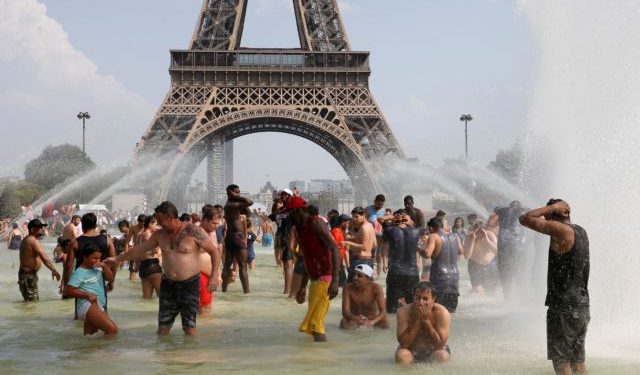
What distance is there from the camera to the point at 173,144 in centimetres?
5631

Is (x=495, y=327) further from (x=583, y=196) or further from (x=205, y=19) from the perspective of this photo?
(x=205, y=19)

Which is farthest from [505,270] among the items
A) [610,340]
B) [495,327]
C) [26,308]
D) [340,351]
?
[26,308]

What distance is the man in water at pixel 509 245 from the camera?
593 inches

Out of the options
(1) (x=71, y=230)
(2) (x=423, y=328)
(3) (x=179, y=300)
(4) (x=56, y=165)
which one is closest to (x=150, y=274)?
(1) (x=71, y=230)

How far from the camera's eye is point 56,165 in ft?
325

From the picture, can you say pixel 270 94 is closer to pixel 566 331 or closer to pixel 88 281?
pixel 88 281

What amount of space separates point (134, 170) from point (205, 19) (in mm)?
14029

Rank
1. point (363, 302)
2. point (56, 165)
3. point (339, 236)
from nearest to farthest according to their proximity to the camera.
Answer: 1. point (363, 302)
2. point (339, 236)
3. point (56, 165)

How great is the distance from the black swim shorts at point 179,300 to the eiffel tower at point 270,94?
4465 cm

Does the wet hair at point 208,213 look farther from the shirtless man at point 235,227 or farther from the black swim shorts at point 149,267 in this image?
the black swim shorts at point 149,267

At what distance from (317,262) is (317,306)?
1.81 feet

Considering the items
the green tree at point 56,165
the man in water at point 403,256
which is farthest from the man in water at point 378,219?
the green tree at point 56,165

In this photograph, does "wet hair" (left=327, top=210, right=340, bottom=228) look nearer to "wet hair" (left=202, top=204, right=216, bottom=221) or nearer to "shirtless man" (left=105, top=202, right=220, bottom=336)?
"wet hair" (left=202, top=204, right=216, bottom=221)

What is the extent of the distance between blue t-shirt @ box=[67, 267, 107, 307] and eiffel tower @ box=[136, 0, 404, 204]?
145ft
